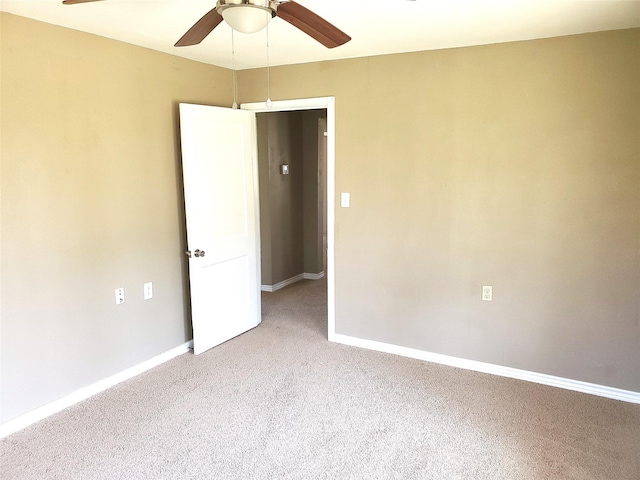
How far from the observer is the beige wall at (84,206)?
243 cm

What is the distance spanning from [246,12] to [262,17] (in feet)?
0.21

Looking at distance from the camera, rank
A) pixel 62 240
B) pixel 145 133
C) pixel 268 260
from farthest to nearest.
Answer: pixel 268 260
pixel 145 133
pixel 62 240

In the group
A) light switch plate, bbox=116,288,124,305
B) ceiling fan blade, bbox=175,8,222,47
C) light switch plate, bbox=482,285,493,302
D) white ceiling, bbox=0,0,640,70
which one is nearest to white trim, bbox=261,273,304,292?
light switch plate, bbox=116,288,124,305

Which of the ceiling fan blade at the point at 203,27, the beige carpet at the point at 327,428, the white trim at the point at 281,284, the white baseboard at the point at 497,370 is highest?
the ceiling fan blade at the point at 203,27

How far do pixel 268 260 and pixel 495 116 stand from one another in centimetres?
308

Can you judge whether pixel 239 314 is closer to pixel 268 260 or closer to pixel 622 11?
pixel 268 260

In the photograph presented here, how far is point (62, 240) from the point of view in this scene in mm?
2656

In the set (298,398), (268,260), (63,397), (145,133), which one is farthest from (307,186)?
(63,397)

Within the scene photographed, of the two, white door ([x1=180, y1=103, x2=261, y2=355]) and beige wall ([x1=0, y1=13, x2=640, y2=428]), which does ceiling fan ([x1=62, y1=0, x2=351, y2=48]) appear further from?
white door ([x1=180, y1=103, x2=261, y2=355])

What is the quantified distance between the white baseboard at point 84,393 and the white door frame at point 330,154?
1.23m

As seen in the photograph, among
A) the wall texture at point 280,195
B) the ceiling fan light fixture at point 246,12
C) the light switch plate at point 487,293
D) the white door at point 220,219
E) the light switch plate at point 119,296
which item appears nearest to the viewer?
the ceiling fan light fixture at point 246,12

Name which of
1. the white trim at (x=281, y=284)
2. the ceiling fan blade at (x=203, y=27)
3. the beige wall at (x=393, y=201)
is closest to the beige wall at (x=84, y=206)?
the beige wall at (x=393, y=201)

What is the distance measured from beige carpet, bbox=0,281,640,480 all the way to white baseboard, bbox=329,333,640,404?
0.22 feet

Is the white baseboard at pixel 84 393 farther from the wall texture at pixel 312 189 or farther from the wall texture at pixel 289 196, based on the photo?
the wall texture at pixel 312 189
